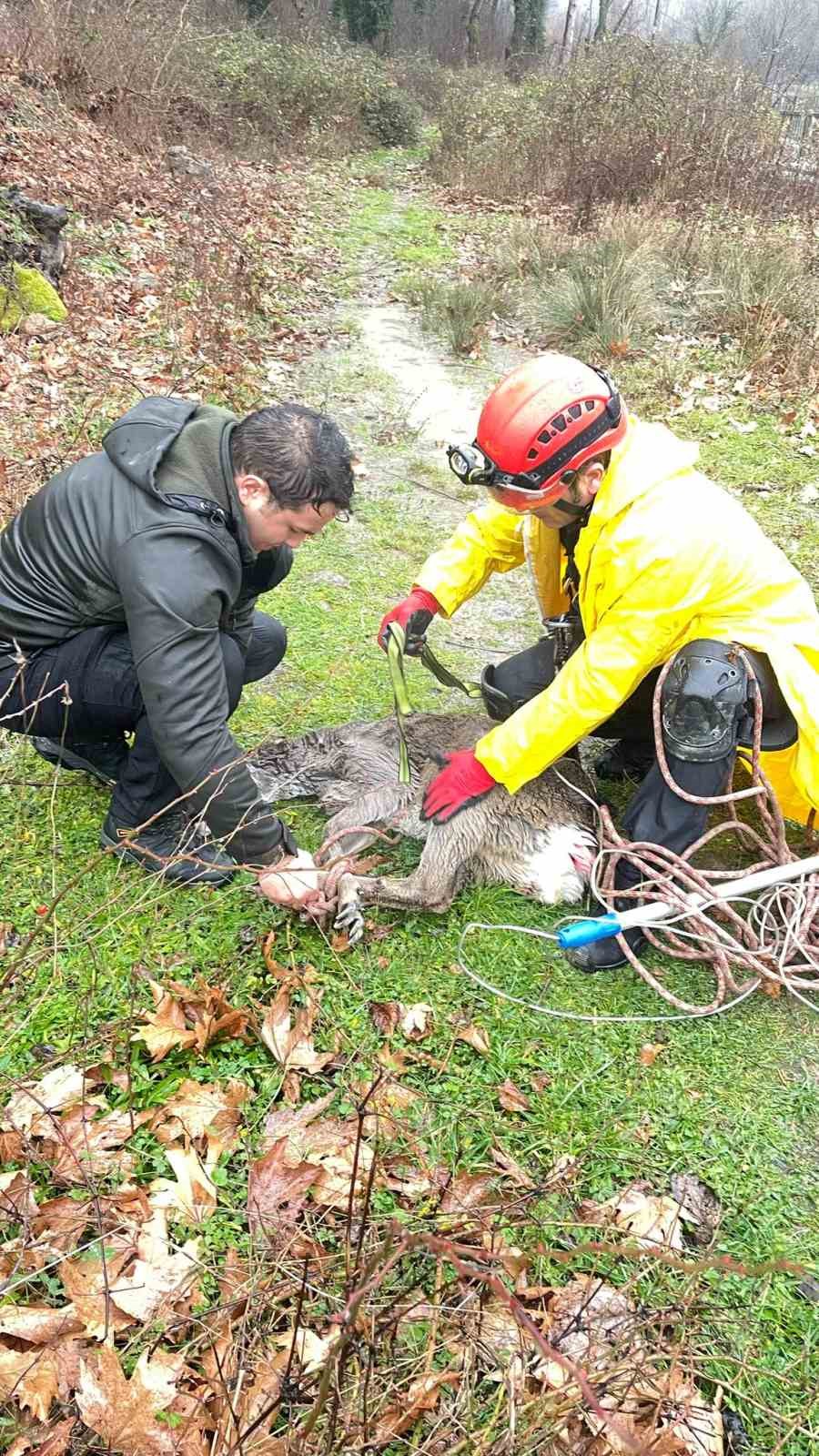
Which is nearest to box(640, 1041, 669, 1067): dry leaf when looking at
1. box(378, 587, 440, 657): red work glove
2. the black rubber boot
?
the black rubber boot

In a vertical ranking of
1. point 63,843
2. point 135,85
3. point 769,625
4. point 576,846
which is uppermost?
point 135,85

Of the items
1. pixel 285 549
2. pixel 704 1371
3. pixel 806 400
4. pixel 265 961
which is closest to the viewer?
pixel 704 1371

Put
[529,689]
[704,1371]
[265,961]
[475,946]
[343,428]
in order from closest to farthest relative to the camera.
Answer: [704,1371] < [265,961] < [475,946] < [529,689] < [343,428]

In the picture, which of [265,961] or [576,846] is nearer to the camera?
[265,961]

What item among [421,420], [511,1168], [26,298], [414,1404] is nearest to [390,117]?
[421,420]

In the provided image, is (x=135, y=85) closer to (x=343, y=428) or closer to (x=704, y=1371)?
(x=343, y=428)

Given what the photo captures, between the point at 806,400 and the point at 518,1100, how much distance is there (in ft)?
25.8

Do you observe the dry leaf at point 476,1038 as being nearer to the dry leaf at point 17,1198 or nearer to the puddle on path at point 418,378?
the dry leaf at point 17,1198

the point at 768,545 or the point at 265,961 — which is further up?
the point at 768,545

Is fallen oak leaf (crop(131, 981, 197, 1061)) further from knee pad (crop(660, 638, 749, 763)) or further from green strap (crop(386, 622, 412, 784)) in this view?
knee pad (crop(660, 638, 749, 763))

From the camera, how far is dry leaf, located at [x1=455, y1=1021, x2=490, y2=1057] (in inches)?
119

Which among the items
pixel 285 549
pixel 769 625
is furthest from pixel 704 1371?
pixel 285 549

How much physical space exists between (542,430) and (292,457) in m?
0.81

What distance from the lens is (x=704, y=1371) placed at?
2258mm
